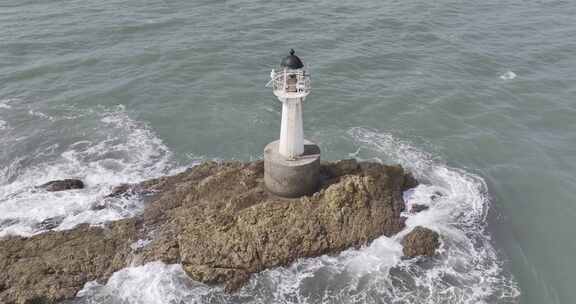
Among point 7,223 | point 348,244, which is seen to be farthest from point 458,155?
point 7,223

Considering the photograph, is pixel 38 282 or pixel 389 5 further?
pixel 389 5

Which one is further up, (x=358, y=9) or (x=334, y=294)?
(x=358, y=9)

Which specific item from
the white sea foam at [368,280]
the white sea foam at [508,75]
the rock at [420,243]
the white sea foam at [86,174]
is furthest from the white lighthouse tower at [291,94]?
the white sea foam at [508,75]

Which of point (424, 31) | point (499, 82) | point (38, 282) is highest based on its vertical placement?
point (424, 31)

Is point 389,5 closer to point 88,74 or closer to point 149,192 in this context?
point 88,74

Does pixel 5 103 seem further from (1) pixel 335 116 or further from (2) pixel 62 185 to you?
(1) pixel 335 116

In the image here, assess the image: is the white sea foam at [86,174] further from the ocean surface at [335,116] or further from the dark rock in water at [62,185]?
the dark rock in water at [62,185]
